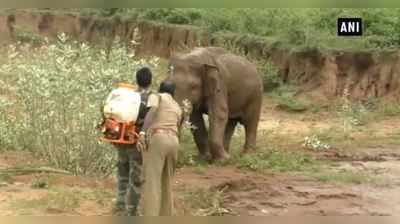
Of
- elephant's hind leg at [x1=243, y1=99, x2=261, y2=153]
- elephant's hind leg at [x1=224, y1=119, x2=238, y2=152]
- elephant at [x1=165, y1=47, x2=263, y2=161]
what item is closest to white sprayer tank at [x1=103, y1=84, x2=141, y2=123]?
elephant at [x1=165, y1=47, x2=263, y2=161]

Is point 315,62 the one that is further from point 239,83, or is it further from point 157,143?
point 157,143

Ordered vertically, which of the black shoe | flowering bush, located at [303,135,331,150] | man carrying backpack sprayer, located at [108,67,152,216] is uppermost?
man carrying backpack sprayer, located at [108,67,152,216]

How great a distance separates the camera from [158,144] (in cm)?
621

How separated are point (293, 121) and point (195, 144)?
4647 millimetres

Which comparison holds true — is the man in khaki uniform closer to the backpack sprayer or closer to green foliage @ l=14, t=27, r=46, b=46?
the backpack sprayer

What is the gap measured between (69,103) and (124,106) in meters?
2.34

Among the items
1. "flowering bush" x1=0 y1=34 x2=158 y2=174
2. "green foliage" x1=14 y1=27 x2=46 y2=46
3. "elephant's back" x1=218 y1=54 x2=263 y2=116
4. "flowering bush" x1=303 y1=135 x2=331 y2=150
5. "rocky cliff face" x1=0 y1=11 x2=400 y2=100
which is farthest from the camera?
"green foliage" x1=14 y1=27 x2=46 y2=46

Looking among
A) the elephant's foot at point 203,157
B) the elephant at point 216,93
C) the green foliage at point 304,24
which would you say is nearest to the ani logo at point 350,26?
the green foliage at point 304,24

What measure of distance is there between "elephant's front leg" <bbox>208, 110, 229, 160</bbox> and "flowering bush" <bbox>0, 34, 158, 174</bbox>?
1.96 meters

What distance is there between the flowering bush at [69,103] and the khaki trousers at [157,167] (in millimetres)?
1900

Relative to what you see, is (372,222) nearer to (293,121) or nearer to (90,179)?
(90,179)

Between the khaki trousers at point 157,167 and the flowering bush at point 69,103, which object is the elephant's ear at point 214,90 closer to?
the flowering bush at point 69,103

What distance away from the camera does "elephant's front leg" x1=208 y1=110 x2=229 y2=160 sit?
10.8 m

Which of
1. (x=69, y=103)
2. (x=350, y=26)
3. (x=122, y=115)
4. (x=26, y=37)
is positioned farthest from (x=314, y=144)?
(x=26, y=37)
